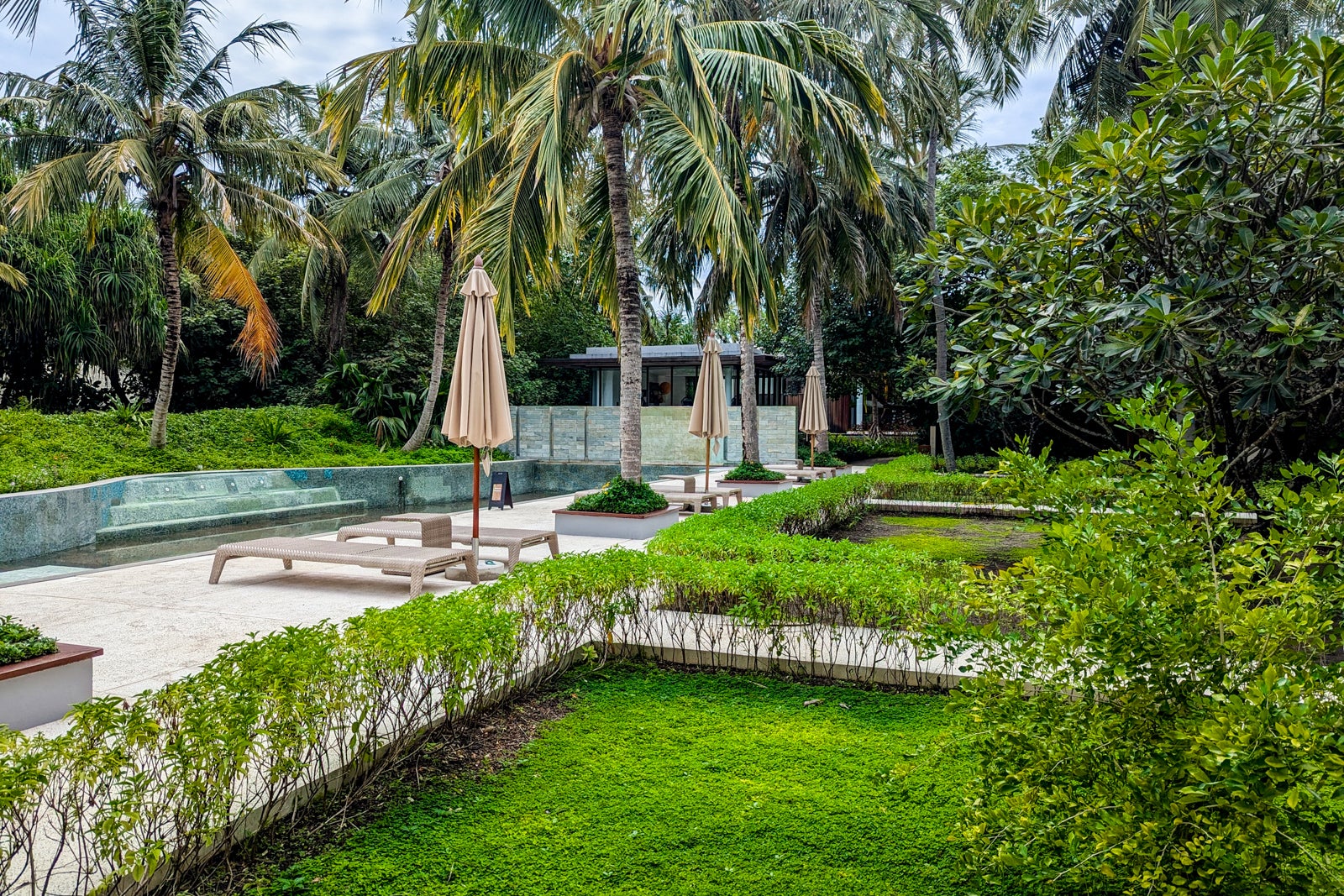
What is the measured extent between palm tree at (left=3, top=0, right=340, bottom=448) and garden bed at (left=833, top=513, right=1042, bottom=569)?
11199 millimetres

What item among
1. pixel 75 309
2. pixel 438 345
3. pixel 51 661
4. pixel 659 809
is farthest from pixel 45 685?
pixel 75 309

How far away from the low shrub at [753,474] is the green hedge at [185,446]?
7655 millimetres

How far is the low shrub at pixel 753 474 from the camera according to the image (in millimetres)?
13773

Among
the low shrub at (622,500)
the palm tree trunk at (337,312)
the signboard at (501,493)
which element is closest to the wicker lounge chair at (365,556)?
the low shrub at (622,500)

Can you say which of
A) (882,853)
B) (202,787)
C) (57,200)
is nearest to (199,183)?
(57,200)

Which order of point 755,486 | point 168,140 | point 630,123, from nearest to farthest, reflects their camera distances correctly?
point 630,123
point 168,140
point 755,486

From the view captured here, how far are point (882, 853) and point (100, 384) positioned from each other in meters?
23.4

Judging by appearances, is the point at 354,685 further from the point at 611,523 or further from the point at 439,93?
the point at 439,93

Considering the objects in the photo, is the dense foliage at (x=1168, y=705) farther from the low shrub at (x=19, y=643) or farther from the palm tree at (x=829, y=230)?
the palm tree at (x=829, y=230)

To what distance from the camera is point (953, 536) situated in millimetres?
10297

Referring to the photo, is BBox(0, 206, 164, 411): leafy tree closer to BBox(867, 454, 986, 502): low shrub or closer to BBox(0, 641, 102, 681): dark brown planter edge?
BBox(0, 641, 102, 681): dark brown planter edge

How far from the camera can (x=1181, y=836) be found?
2.04 m

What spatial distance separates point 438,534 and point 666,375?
2355 cm

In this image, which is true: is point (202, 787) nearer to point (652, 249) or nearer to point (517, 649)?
point (517, 649)
